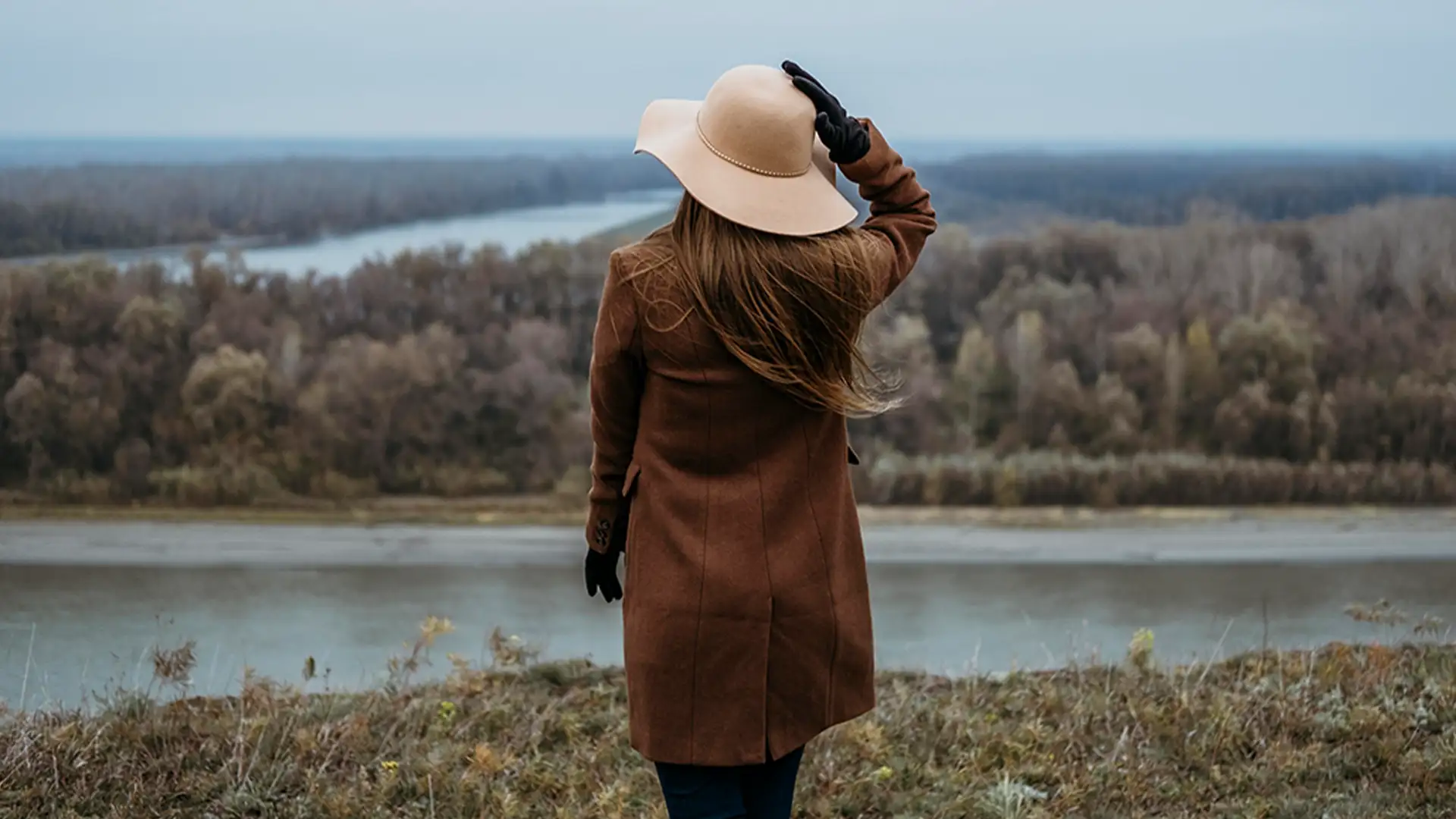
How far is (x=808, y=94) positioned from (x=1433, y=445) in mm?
4398

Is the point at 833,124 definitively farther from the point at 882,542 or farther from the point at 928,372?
the point at 928,372

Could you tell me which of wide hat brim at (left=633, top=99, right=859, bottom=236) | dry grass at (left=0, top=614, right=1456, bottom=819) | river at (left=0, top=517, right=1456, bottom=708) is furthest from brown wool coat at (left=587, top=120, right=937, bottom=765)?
river at (left=0, top=517, right=1456, bottom=708)

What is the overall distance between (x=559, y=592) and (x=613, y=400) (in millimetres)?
2885

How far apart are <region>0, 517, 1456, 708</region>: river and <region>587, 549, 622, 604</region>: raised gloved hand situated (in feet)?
6.07

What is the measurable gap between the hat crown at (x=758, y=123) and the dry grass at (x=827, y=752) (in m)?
1.63

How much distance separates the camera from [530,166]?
5.57m

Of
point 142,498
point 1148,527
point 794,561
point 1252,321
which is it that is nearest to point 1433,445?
point 1252,321

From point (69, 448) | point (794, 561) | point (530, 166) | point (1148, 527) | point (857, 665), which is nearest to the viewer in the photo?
point (794, 561)

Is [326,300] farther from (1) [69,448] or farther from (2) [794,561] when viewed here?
(2) [794,561]

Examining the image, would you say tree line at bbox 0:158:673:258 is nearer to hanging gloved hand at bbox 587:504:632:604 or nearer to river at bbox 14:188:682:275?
river at bbox 14:188:682:275

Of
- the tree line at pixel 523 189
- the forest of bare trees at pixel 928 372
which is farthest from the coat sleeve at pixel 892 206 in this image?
the tree line at pixel 523 189

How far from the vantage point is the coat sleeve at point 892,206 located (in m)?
1.73

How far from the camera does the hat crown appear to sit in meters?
1.62

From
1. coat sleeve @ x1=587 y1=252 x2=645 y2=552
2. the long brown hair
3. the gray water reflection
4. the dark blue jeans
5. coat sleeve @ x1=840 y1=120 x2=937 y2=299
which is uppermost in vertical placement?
coat sleeve @ x1=840 y1=120 x2=937 y2=299
